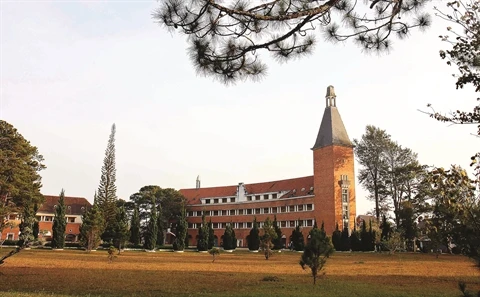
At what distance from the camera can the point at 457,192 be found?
561cm

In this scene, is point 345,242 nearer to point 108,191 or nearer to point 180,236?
point 180,236

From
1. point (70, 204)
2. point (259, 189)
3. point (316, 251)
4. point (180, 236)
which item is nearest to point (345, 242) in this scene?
point (180, 236)

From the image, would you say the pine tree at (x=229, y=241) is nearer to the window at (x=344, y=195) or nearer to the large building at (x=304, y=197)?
the large building at (x=304, y=197)

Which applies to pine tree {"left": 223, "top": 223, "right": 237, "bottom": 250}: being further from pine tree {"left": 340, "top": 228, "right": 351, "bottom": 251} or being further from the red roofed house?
the red roofed house

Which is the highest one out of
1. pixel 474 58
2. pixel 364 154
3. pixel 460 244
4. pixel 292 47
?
pixel 364 154

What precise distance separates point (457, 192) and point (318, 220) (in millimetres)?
52504

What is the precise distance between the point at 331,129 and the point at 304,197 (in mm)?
10167

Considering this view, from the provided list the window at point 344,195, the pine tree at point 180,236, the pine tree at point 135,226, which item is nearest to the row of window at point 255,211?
the window at point 344,195

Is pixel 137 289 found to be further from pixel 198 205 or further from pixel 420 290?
pixel 198 205

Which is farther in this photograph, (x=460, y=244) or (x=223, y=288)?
(x=223, y=288)

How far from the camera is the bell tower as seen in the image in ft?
180

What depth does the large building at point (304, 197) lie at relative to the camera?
55.4 meters

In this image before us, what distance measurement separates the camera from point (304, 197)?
6009cm

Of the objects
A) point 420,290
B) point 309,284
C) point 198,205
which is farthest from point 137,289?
point 198,205
